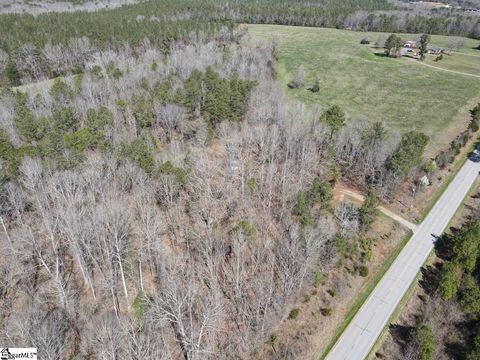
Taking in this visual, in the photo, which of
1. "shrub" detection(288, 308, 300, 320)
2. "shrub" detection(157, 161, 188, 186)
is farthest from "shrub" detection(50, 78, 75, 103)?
"shrub" detection(288, 308, 300, 320)

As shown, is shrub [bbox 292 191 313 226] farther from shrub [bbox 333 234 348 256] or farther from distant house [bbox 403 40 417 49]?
distant house [bbox 403 40 417 49]

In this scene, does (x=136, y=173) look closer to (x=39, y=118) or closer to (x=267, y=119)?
(x=39, y=118)

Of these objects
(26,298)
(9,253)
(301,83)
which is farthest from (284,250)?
(301,83)

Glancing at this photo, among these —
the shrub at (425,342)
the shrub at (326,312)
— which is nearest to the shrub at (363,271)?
the shrub at (326,312)

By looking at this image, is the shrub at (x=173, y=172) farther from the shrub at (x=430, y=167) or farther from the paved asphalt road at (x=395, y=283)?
the shrub at (x=430, y=167)

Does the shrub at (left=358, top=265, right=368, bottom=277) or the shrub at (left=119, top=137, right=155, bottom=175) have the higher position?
the shrub at (left=119, top=137, right=155, bottom=175)

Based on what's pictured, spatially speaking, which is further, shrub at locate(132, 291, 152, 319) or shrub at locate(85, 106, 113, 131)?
shrub at locate(85, 106, 113, 131)

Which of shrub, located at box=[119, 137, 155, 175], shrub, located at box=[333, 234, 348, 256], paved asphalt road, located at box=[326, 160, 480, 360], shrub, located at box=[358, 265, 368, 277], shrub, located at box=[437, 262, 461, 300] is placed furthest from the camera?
shrub, located at box=[119, 137, 155, 175]
